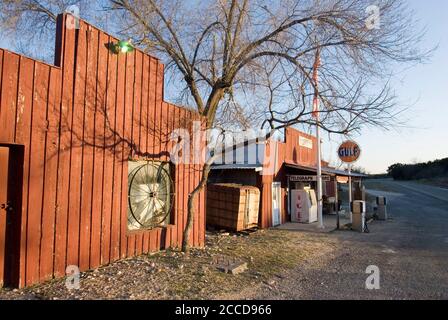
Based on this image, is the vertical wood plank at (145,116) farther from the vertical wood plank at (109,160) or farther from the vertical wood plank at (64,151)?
the vertical wood plank at (64,151)

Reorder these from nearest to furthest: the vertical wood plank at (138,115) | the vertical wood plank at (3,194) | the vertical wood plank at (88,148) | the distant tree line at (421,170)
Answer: the vertical wood plank at (3,194), the vertical wood plank at (88,148), the vertical wood plank at (138,115), the distant tree line at (421,170)

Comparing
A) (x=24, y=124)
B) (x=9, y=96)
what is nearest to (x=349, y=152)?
(x=24, y=124)

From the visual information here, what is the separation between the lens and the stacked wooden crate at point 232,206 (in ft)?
49.5

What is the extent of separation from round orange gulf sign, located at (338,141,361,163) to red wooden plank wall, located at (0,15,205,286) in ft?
33.3

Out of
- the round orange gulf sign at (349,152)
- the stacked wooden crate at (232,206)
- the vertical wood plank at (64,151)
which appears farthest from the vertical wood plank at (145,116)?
the round orange gulf sign at (349,152)

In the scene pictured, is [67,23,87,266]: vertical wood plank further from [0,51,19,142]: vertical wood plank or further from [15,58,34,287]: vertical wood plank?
[0,51,19,142]: vertical wood plank

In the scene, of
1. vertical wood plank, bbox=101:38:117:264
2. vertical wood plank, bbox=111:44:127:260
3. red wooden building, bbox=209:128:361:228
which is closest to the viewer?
vertical wood plank, bbox=101:38:117:264

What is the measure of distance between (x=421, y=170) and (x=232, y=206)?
8359 centimetres

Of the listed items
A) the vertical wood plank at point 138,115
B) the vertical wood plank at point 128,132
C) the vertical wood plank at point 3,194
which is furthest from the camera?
the vertical wood plank at point 138,115

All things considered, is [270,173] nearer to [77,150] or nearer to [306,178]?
[306,178]

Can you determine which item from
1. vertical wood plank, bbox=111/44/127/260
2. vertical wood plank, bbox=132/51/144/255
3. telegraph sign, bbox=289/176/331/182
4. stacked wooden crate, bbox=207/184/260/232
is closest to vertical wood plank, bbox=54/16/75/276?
vertical wood plank, bbox=111/44/127/260

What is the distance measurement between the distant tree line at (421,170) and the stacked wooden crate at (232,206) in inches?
2917

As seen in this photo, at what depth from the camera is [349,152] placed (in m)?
17.1

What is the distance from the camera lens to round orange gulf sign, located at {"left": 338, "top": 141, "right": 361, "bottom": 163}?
1686cm
